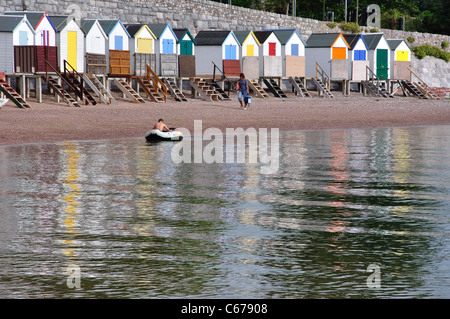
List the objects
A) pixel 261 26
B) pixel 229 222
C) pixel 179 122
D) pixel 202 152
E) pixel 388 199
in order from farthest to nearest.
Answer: pixel 261 26
pixel 179 122
pixel 202 152
pixel 388 199
pixel 229 222

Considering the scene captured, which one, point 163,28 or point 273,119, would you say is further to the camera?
point 163,28

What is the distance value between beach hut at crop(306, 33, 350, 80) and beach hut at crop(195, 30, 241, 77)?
29.3 ft

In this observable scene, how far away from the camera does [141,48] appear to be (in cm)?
4344

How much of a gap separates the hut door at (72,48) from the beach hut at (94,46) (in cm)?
81

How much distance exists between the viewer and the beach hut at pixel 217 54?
156 feet

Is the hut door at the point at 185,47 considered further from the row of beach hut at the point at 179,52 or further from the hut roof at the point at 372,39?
the hut roof at the point at 372,39

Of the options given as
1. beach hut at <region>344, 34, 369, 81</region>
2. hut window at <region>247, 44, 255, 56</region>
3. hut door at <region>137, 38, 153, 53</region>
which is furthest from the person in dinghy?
beach hut at <region>344, 34, 369, 81</region>

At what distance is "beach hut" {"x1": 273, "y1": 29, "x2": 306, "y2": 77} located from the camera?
51750 millimetres

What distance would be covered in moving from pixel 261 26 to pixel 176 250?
53.5 metres

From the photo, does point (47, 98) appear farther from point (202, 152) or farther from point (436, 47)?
point (436, 47)

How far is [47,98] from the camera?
37188mm

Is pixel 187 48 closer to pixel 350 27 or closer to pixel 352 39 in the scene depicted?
pixel 352 39

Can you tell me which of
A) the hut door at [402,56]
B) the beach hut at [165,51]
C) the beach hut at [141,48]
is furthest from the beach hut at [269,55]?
the hut door at [402,56]

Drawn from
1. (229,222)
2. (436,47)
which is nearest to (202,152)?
(229,222)
